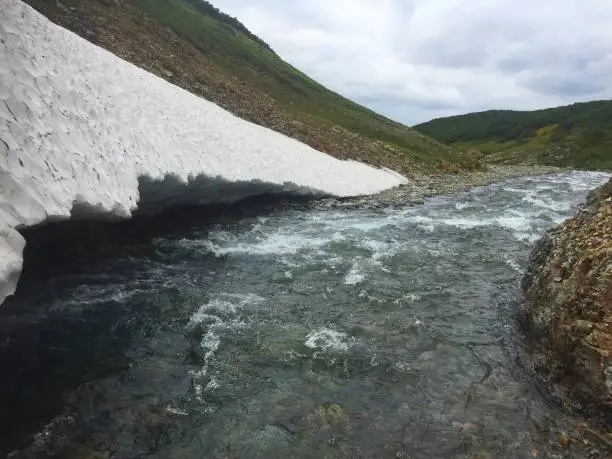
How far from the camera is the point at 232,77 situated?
62.8 m

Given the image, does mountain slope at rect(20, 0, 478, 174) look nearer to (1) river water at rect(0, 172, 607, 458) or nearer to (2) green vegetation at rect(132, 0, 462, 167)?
(2) green vegetation at rect(132, 0, 462, 167)

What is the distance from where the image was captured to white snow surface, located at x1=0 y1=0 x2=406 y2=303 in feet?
30.7

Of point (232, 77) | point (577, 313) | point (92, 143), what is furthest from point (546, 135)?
point (92, 143)

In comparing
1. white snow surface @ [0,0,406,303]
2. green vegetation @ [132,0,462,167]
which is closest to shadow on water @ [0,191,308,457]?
white snow surface @ [0,0,406,303]

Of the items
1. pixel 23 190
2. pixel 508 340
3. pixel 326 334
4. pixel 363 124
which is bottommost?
pixel 326 334

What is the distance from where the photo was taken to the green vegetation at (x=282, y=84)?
70688 millimetres

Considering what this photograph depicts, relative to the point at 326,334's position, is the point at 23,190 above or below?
above

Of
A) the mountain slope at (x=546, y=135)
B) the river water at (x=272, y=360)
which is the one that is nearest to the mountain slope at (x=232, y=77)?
the river water at (x=272, y=360)

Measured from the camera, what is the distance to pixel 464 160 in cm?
7575

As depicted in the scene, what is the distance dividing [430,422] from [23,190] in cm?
855

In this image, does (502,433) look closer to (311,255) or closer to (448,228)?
(311,255)

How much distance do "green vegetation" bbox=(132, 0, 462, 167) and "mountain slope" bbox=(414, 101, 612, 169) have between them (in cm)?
4431

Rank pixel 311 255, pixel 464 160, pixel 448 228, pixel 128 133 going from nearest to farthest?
pixel 128 133, pixel 311 255, pixel 448 228, pixel 464 160

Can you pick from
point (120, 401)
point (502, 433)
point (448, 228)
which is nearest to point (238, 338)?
point (120, 401)
